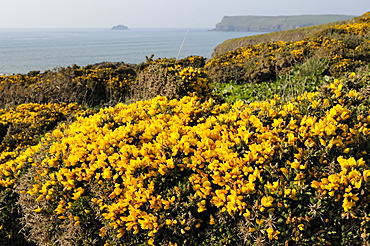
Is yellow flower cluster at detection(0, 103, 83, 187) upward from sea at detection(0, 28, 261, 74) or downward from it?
downward

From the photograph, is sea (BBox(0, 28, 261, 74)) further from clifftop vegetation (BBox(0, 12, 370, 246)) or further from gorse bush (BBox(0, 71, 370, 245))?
gorse bush (BBox(0, 71, 370, 245))

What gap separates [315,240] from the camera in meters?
2.24

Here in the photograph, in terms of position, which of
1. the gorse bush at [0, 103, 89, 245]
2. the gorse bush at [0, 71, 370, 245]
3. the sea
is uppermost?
the sea

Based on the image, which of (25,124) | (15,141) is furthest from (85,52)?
(15,141)

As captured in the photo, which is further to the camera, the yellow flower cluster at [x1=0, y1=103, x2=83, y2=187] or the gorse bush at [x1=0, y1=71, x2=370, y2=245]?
the yellow flower cluster at [x1=0, y1=103, x2=83, y2=187]

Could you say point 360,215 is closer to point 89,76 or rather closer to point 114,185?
point 114,185

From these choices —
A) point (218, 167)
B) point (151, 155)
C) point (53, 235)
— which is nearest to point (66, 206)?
point (53, 235)

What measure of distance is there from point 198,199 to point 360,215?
1251 mm

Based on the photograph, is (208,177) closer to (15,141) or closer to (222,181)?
(222,181)

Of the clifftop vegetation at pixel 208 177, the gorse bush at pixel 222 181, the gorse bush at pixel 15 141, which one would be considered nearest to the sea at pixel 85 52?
the clifftop vegetation at pixel 208 177

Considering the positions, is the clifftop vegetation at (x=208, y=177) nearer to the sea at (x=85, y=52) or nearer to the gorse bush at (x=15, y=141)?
the gorse bush at (x=15, y=141)

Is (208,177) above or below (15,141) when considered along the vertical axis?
above

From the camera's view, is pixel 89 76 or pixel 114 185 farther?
pixel 89 76

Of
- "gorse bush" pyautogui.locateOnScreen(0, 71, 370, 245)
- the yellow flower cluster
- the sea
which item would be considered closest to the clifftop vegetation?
"gorse bush" pyautogui.locateOnScreen(0, 71, 370, 245)
